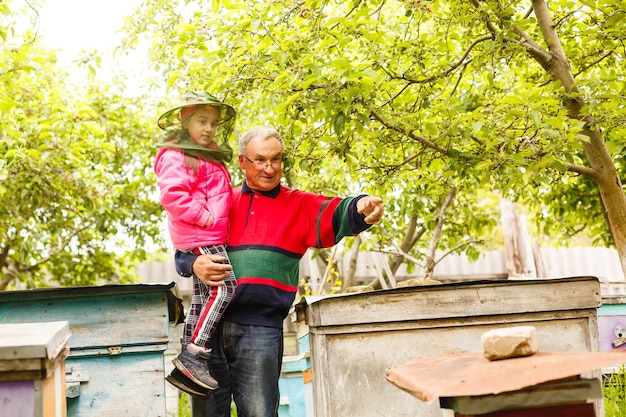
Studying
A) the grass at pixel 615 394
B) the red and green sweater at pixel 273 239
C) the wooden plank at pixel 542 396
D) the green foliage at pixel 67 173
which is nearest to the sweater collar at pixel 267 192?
the red and green sweater at pixel 273 239

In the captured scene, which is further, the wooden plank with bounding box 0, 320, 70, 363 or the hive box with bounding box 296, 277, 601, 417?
the hive box with bounding box 296, 277, 601, 417

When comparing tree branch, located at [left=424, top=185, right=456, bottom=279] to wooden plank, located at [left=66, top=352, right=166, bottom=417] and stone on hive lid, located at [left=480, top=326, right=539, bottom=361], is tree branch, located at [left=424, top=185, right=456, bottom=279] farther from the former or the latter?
stone on hive lid, located at [left=480, top=326, right=539, bottom=361]

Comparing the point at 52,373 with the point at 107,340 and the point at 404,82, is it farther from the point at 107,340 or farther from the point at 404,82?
the point at 404,82

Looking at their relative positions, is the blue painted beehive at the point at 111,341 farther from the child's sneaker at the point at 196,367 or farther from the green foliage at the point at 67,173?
the green foliage at the point at 67,173

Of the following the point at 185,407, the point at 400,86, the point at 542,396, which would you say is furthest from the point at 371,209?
the point at 185,407

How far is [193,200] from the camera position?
10.3 ft

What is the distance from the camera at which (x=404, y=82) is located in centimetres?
446

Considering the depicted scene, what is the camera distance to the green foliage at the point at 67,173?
20.3 ft

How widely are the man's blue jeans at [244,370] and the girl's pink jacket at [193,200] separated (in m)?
0.42

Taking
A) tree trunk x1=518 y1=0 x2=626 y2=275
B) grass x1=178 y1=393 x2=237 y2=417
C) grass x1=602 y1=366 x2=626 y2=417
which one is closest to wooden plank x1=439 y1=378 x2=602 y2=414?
tree trunk x1=518 y1=0 x2=626 y2=275

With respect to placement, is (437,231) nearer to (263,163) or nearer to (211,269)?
(263,163)

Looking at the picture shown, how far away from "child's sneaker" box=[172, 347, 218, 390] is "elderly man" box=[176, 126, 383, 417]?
14cm

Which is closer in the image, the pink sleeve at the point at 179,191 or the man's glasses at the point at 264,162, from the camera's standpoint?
the pink sleeve at the point at 179,191

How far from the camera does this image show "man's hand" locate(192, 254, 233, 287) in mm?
3092
